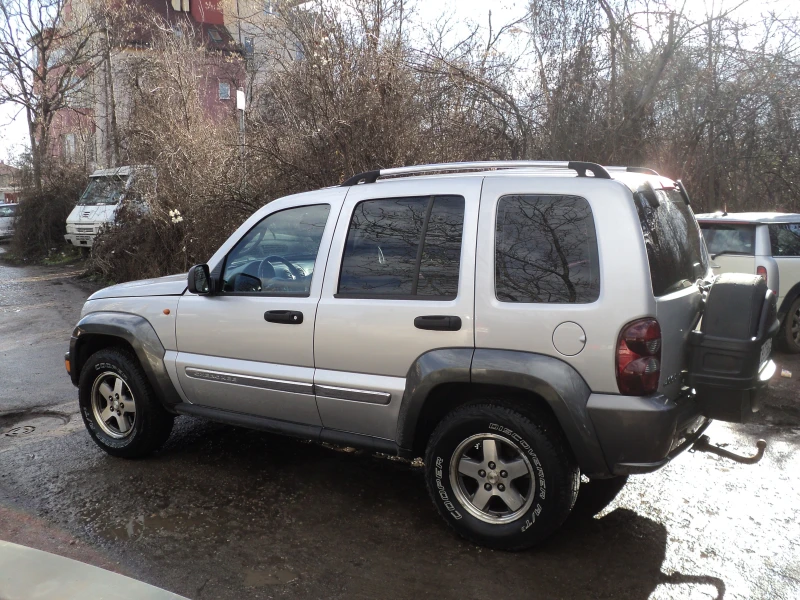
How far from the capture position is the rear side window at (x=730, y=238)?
8141 millimetres

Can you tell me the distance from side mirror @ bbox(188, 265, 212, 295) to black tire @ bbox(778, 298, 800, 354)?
21.7ft

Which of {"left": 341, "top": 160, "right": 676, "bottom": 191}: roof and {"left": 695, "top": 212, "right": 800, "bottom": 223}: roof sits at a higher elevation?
{"left": 341, "top": 160, "right": 676, "bottom": 191}: roof

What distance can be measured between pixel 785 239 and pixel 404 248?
598cm

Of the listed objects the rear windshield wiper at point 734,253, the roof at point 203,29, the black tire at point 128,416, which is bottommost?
the black tire at point 128,416

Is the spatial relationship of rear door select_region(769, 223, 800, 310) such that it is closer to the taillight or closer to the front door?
the taillight

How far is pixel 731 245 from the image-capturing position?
8.25 meters

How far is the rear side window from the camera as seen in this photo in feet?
26.7

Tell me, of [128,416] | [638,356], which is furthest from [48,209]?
[638,356]

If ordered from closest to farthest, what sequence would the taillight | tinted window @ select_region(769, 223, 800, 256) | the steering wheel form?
the taillight < the steering wheel < tinted window @ select_region(769, 223, 800, 256)

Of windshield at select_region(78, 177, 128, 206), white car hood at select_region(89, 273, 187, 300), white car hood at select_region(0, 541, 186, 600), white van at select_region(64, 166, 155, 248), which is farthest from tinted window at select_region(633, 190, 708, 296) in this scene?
windshield at select_region(78, 177, 128, 206)

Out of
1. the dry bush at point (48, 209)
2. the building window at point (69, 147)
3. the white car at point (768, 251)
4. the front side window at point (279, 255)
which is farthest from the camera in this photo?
the building window at point (69, 147)

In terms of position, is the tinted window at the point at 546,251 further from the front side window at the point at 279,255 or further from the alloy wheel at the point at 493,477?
the front side window at the point at 279,255

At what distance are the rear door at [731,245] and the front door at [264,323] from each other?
17.4ft

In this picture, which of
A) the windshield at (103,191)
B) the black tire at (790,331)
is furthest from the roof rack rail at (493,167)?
the windshield at (103,191)
